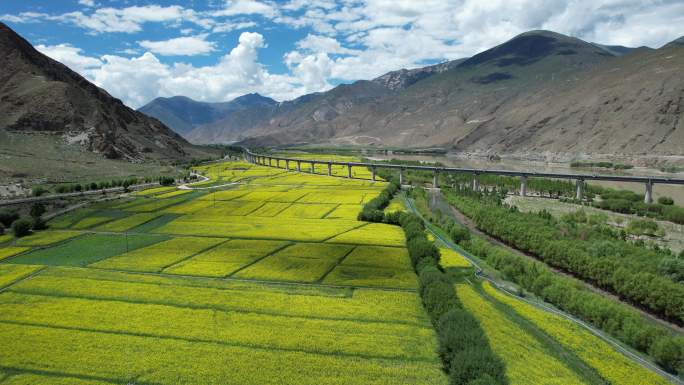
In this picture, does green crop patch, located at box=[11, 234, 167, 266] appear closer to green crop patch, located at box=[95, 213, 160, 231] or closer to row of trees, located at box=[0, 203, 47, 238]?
green crop patch, located at box=[95, 213, 160, 231]

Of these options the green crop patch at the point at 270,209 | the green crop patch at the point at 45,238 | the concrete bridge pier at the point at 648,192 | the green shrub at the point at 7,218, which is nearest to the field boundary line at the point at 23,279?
the green crop patch at the point at 45,238

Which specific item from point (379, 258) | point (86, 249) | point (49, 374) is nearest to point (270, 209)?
point (86, 249)

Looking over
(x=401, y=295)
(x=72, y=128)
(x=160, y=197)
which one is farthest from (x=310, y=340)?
(x=72, y=128)

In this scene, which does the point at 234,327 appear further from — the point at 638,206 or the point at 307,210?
the point at 638,206

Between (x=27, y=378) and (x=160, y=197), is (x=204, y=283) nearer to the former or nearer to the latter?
(x=27, y=378)

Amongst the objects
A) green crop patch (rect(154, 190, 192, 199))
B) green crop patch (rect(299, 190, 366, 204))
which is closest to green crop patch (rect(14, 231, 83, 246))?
green crop patch (rect(154, 190, 192, 199))

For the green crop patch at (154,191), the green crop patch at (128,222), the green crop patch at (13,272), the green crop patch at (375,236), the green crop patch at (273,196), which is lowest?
the green crop patch at (13,272)

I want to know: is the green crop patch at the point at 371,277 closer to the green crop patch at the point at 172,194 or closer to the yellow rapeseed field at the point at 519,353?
the yellow rapeseed field at the point at 519,353
